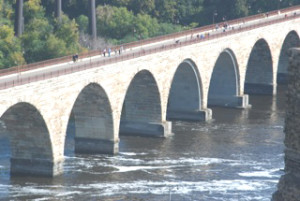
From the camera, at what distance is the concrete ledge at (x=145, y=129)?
81.6 m

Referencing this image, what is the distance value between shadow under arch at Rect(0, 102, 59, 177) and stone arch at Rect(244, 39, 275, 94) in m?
52.2

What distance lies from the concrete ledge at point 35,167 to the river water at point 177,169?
798 millimetres

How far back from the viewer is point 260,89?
111 metres

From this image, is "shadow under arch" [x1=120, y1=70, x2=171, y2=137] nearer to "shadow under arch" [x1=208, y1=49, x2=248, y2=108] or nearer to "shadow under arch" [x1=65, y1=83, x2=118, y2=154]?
"shadow under arch" [x1=65, y1=83, x2=118, y2=154]

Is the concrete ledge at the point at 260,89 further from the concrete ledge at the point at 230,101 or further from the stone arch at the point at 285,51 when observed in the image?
the stone arch at the point at 285,51

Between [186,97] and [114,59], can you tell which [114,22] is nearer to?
[186,97]

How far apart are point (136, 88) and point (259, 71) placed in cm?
3480

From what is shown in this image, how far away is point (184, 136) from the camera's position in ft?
270

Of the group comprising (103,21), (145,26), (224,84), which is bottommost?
(224,84)

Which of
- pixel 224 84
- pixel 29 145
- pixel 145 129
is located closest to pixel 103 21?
pixel 224 84

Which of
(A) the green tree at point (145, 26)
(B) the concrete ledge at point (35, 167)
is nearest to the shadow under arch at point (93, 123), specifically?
(B) the concrete ledge at point (35, 167)

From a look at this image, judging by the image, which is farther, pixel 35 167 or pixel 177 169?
pixel 177 169

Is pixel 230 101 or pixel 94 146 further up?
pixel 230 101

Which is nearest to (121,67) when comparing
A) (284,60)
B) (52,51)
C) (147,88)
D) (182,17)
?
(147,88)
